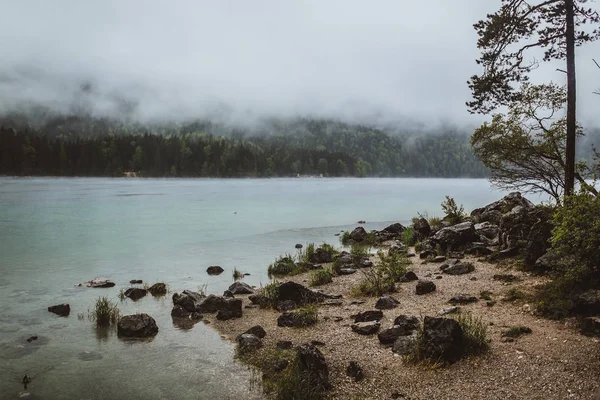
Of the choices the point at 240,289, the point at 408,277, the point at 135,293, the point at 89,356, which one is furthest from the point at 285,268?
the point at 89,356

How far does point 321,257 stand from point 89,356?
14.6m

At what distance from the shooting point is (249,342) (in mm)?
11477

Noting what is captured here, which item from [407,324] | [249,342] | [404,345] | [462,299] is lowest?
[249,342]

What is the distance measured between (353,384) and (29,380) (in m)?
7.79

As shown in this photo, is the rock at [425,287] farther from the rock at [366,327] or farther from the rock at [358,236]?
the rock at [358,236]

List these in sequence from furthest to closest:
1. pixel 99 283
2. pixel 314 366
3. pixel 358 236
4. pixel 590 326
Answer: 1. pixel 358 236
2. pixel 99 283
3. pixel 590 326
4. pixel 314 366

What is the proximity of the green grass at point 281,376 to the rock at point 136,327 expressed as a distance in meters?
3.61

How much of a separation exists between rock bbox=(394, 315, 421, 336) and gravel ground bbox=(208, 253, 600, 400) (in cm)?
50

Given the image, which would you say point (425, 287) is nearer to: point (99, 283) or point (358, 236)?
point (99, 283)

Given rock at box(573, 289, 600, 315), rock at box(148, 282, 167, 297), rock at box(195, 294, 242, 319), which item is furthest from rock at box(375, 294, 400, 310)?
rock at box(148, 282, 167, 297)

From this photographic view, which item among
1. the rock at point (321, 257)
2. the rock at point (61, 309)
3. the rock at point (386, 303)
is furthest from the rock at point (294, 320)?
the rock at point (321, 257)

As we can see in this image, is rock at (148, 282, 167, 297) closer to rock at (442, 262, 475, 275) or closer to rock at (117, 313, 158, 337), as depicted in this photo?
rock at (117, 313, 158, 337)

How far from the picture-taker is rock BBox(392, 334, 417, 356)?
9.96 metres

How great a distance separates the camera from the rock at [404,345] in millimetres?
9961
